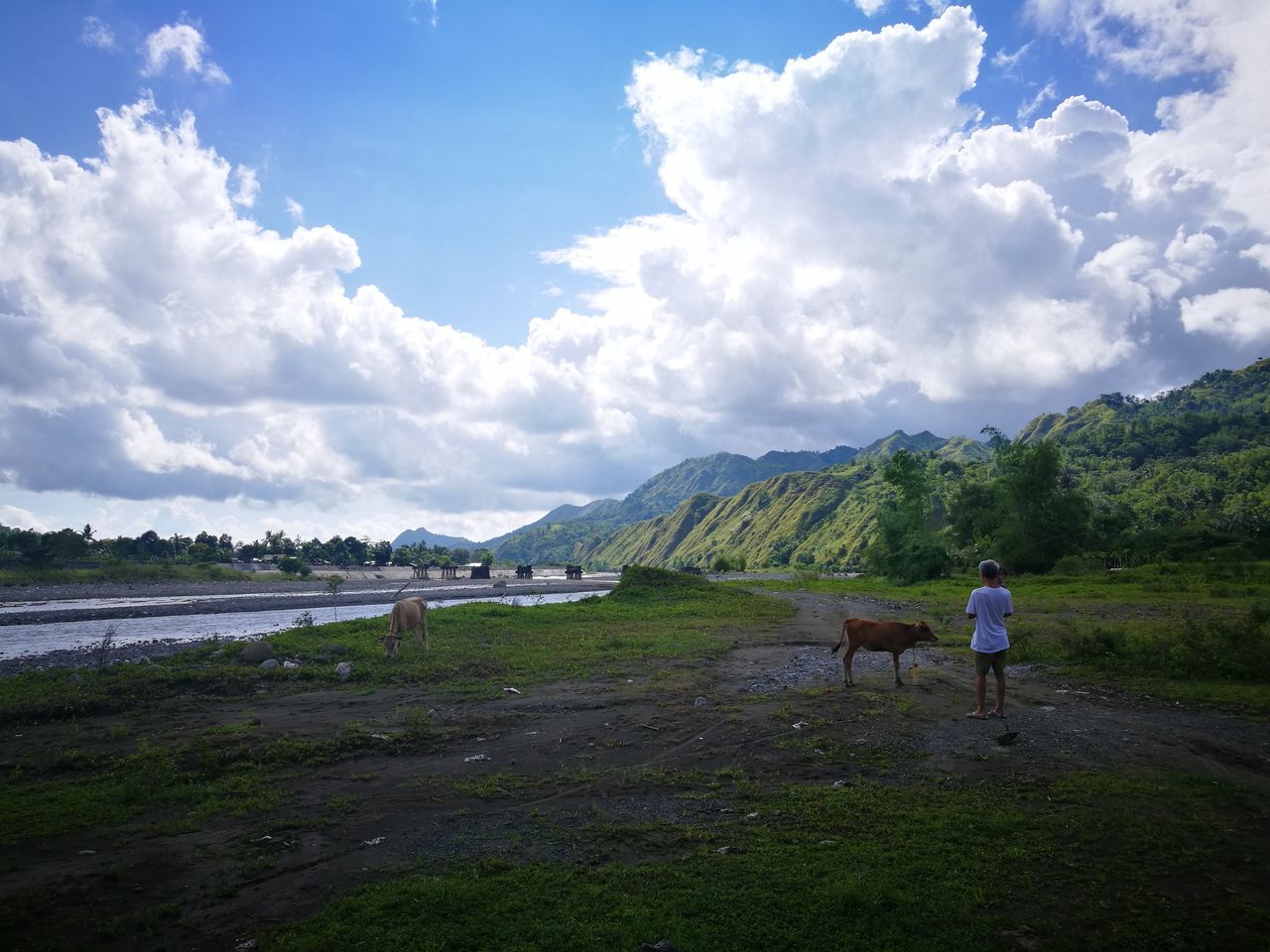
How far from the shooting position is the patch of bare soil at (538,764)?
7223 millimetres

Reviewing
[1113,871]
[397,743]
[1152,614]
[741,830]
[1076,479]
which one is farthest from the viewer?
[1076,479]

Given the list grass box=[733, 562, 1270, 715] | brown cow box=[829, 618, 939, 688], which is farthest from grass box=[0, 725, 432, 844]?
grass box=[733, 562, 1270, 715]

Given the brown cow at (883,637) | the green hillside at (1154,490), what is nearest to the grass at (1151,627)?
the brown cow at (883,637)

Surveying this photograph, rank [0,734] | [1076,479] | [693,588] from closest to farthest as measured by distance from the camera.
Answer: [0,734]
[693,588]
[1076,479]

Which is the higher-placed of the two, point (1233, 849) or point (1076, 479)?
point (1076, 479)

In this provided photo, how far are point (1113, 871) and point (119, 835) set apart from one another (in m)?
11.0

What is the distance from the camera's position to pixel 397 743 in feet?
41.0

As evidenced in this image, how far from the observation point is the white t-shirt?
39.9 feet

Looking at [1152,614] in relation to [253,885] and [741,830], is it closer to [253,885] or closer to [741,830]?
[741,830]

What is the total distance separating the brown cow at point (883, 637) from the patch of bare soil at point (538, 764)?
0.72 meters

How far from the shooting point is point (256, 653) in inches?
852

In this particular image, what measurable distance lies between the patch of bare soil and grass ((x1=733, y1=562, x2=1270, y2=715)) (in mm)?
1674

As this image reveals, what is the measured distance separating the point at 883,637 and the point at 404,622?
15.6 metres

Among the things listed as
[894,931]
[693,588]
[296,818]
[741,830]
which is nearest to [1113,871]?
[894,931]
